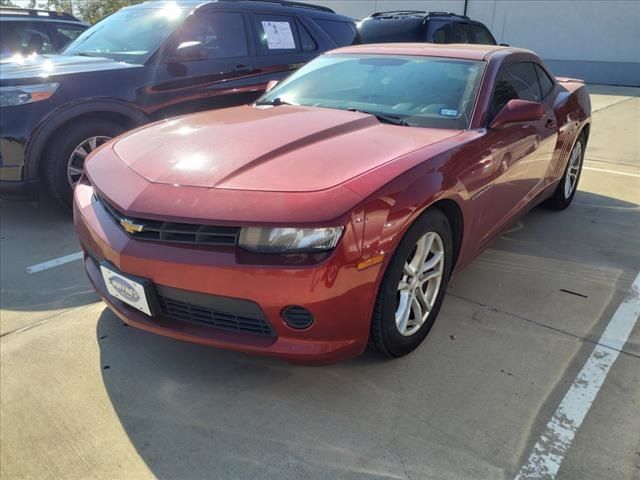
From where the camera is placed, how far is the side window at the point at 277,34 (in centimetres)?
539

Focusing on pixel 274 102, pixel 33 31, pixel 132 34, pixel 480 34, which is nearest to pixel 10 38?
pixel 33 31

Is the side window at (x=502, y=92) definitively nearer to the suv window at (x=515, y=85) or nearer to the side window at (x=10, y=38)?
the suv window at (x=515, y=85)

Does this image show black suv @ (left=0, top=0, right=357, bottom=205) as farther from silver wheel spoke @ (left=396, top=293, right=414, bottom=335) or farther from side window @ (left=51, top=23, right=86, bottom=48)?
silver wheel spoke @ (left=396, top=293, right=414, bottom=335)

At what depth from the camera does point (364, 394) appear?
7.67ft

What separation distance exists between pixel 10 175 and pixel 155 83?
4.63ft

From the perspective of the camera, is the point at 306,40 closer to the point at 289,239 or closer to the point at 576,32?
the point at 289,239

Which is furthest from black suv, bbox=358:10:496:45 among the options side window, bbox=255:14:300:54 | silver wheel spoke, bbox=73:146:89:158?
silver wheel spoke, bbox=73:146:89:158

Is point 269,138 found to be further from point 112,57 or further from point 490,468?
point 112,57

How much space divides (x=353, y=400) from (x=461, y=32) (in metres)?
7.49

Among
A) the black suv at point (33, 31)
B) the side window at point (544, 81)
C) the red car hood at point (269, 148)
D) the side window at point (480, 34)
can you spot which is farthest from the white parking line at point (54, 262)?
the side window at point (480, 34)

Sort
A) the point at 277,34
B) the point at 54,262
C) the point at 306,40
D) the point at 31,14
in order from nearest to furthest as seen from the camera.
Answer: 1. the point at 54,262
2. the point at 277,34
3. the point at 306,40
4. the point at 31,14

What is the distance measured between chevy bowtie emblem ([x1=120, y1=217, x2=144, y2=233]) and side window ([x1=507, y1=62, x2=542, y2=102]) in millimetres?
2648

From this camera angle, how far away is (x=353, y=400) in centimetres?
230

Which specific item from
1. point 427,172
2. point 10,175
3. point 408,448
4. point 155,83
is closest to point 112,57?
point 155,83
